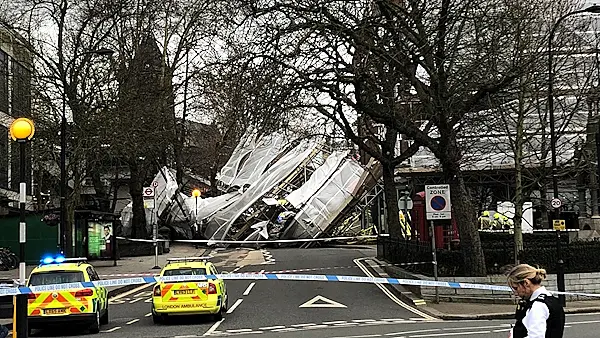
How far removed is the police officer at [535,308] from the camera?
17.9ft

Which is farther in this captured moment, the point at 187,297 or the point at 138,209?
the point at 138,209

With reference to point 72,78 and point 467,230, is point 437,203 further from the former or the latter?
point 72,78

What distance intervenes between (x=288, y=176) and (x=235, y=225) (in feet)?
20.9

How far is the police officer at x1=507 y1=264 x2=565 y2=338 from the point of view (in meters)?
5.45

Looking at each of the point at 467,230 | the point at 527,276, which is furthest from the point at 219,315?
the point at 527,276

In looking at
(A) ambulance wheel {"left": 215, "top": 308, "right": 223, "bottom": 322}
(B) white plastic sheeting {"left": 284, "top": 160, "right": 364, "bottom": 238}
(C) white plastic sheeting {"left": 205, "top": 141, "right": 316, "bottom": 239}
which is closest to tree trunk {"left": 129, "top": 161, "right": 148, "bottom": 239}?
(C) white plastic sheeting {"left": 205, "top": 141, "right": 316, "bottom": 239}

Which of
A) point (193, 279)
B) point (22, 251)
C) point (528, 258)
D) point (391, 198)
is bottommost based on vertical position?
point (528, 258)

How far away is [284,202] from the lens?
47.8 meters

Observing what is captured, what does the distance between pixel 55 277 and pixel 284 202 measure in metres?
31.8

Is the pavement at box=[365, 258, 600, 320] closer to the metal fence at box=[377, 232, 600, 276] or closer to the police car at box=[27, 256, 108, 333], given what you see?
the metal fence at box=[377, 232, 600, 276]

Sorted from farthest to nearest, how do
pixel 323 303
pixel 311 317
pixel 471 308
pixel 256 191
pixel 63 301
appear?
pixel 256 191 → pixel 323 303 → pixel 471 308 → pixel 311 317 → pixel 63 301

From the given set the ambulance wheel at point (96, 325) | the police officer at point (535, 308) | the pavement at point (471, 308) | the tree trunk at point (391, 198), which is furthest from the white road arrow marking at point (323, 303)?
the police officer at point (535, 308)

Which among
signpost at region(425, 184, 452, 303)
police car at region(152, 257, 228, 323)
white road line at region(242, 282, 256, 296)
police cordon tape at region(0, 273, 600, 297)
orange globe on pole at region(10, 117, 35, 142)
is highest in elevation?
orange globe on pole at region(10, 117, 35, 142)

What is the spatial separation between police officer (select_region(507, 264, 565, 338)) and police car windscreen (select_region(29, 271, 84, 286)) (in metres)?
12.4
